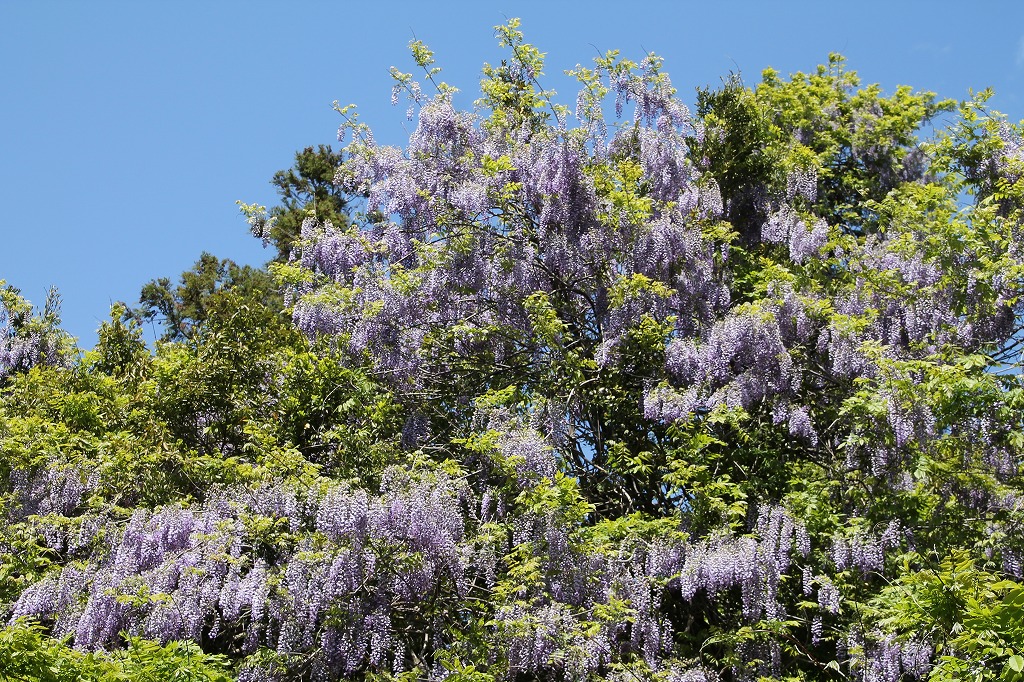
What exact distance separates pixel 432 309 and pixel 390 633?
4170mm

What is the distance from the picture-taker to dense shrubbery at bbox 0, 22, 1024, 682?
9172 millimetres

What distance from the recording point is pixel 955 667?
20.4ft

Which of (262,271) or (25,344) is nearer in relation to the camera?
(25,344)

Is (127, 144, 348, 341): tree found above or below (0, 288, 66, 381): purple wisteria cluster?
above

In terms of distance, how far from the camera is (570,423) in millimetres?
11930

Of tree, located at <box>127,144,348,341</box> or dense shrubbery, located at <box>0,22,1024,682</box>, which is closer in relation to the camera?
dense shrubbery, located at <box>0,22,1024,682</box>

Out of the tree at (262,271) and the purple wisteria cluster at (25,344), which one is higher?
the tree at (262,271)

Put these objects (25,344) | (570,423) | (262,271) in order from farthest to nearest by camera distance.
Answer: (262,271)
(25,344)
(570,423)

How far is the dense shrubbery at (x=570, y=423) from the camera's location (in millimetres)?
9172

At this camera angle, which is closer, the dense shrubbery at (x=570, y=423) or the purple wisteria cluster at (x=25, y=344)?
the dense shrubbery at (x=570, y=423)

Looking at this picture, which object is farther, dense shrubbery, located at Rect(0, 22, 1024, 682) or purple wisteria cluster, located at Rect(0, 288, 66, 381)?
purple wisteria cluster, located at Rect(0, 288, 66, 381)

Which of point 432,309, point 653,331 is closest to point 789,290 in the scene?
point 653,331

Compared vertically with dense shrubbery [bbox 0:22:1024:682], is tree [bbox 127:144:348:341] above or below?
above

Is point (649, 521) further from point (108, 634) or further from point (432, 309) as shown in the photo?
point (108, 634)
